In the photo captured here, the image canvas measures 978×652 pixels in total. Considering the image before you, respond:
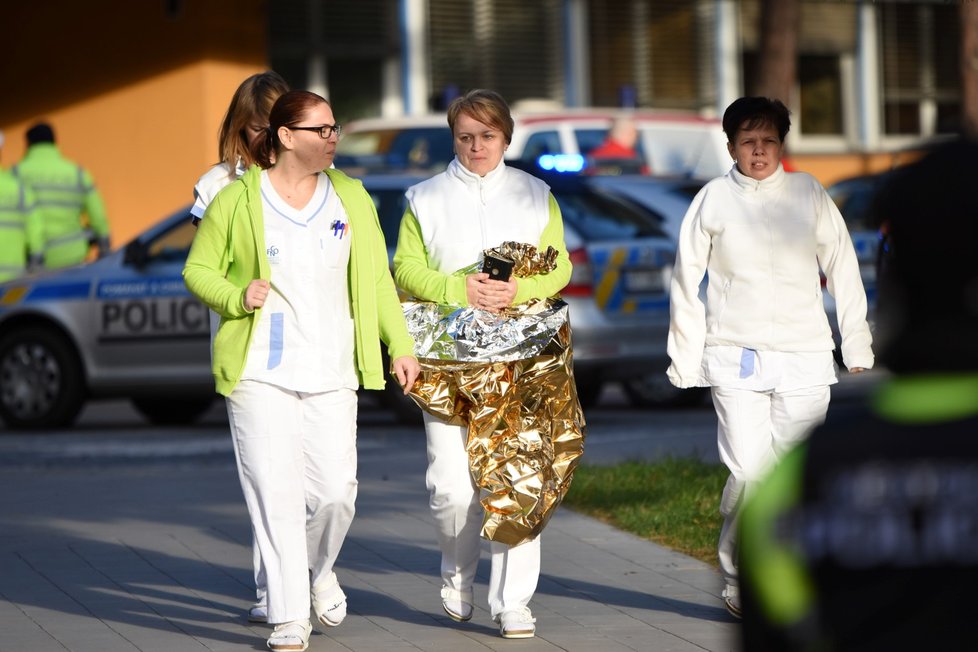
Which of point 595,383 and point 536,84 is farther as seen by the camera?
point 536,84

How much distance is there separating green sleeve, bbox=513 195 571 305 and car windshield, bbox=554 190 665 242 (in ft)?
18.4

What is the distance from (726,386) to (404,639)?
1302 mm

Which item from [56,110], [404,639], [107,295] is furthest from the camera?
[56,110]

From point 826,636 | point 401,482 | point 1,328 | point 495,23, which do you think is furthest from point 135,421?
point 826,636

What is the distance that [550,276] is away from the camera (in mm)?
5699

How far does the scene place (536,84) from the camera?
76.4 feet

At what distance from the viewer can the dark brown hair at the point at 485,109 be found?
564 cm

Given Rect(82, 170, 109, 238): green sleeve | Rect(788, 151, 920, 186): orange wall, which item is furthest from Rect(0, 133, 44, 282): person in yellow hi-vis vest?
Rect(788, 151, 920, 186): orange wall

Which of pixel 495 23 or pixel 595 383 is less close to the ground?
pixel 495 23

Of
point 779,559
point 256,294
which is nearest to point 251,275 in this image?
point 256,294

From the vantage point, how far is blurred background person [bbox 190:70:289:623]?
580cm

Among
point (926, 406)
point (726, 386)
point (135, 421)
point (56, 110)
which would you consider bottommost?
point (135, 421)

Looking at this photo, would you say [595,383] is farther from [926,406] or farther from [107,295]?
[926,406]

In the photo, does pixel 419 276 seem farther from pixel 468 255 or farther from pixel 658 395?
pixel 658 395
